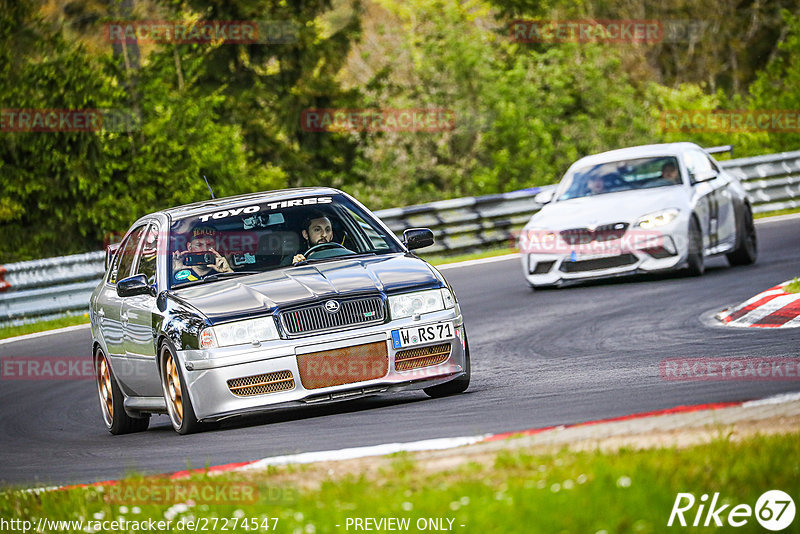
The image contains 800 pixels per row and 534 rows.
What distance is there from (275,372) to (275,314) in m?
0.36

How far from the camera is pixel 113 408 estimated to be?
10203mm

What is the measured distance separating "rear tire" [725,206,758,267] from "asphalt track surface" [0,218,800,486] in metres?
0.27

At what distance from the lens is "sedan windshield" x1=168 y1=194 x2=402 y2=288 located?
366 inches

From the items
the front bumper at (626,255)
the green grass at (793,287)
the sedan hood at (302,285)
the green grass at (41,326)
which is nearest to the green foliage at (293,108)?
the green grass at (41,326)

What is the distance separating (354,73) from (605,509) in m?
44.2

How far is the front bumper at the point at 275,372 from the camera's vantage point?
8.23 meters

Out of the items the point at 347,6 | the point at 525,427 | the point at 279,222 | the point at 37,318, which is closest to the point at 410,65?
the point at 347,6

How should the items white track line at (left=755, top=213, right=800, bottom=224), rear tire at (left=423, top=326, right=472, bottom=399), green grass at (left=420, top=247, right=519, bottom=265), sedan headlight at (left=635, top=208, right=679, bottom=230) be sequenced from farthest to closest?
white track line at (left=755, top=213, right=800, bottom=224), green grass at (left=420, top=247, right=519, bottom=265), sedan headlight at (left=635, top=208, right=679, bottom=230), rear tire at (left=423, top=326, right=472, bottom=399)

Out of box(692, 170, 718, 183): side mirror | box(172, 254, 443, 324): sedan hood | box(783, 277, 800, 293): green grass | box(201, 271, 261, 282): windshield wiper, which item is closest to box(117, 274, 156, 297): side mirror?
box(172, 254, 443, 324): sedan hood

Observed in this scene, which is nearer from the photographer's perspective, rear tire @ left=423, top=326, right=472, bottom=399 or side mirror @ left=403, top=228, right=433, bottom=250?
rear tire @ left=423, top=326, right=472, bottom=399

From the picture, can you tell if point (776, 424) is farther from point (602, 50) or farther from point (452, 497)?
point (602, 50)
